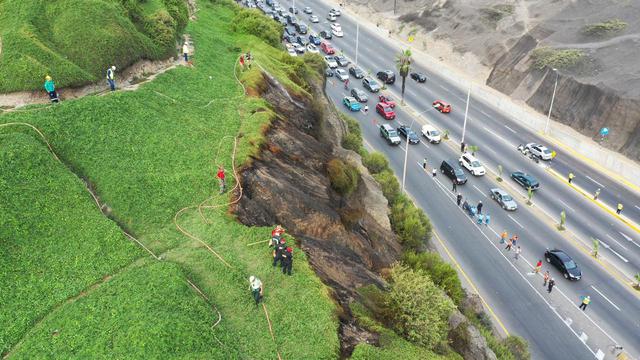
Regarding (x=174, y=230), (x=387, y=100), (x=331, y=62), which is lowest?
(x=387, y=100)

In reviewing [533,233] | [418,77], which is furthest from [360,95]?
[533,233]

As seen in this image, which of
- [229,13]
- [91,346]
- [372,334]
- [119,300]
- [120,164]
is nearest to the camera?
[91,346]

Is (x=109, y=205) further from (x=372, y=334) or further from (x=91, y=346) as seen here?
(x=372, y=334)

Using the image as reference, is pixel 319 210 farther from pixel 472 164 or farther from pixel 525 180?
pixel 525 180

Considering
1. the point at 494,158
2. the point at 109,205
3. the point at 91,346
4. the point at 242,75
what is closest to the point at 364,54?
the point at 494,158

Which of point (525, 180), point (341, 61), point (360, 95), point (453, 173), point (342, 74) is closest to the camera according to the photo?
point (525, 180)
